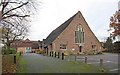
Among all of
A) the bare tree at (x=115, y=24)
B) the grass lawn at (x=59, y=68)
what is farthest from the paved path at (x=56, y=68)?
the bare tree at (x=115, y=24)

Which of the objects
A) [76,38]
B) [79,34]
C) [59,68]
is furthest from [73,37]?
[59,68]

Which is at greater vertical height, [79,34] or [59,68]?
[79,34]

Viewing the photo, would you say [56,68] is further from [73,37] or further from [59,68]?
[73,37]

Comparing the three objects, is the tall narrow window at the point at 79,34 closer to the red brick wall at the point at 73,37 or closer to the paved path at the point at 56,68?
the red brick wall at the point at 73,37

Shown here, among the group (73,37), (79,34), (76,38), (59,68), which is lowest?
(59,68)

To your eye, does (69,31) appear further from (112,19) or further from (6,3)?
(6,3)

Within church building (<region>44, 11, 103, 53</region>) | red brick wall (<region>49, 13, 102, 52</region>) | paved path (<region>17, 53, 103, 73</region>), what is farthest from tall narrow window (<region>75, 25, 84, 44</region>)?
paved path (<region>17, 53, 103, 73</region>)

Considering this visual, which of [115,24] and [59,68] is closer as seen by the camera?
[59,68]

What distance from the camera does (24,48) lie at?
399ft

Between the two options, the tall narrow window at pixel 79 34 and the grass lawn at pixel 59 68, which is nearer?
the grass lawn at pixel 59 68

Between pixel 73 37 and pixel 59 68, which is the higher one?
pixel 73 37

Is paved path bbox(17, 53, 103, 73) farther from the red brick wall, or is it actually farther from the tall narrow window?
the tall narrow window

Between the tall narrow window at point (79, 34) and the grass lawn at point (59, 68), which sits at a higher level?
the tall narrow window at point (79, 34)

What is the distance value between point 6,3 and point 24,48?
10129 cm
